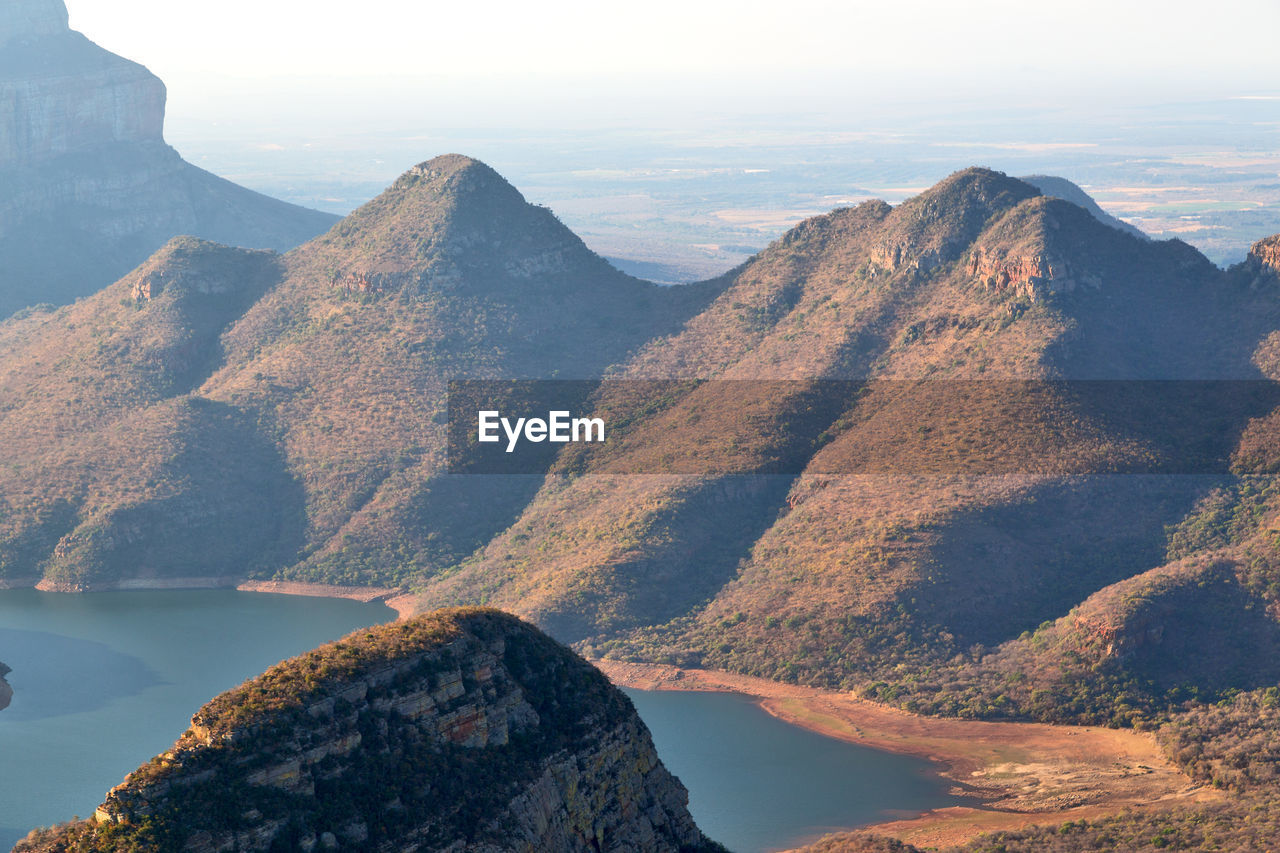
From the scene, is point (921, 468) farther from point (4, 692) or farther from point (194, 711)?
point (4, 692)

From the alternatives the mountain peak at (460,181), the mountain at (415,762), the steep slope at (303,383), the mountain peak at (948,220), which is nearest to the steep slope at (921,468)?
the mountain peak at (948,220)

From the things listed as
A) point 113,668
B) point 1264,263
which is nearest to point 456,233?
point 113,668

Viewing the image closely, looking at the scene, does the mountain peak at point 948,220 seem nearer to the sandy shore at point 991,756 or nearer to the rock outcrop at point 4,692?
the sandy shore at point 991,756

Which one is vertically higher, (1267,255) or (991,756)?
(1267,255)

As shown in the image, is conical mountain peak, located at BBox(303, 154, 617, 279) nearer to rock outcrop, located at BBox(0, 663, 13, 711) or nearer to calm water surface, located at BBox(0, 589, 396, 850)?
calm water surface, located at BBox(0, 589, 396, 850)

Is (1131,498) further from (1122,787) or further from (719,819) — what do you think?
(719,819)

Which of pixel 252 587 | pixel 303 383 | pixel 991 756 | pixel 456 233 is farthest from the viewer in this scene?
pixel 456 233

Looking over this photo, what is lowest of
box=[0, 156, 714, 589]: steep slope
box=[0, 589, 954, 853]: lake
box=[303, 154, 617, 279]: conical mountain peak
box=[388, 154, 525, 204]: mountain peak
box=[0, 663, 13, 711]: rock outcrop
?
box=[0, 663, 13, 711]: rock outcrop

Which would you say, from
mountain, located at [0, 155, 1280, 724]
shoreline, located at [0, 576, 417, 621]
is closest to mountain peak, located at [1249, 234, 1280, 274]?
mountain, located at [0, 155, 1280, 724]
